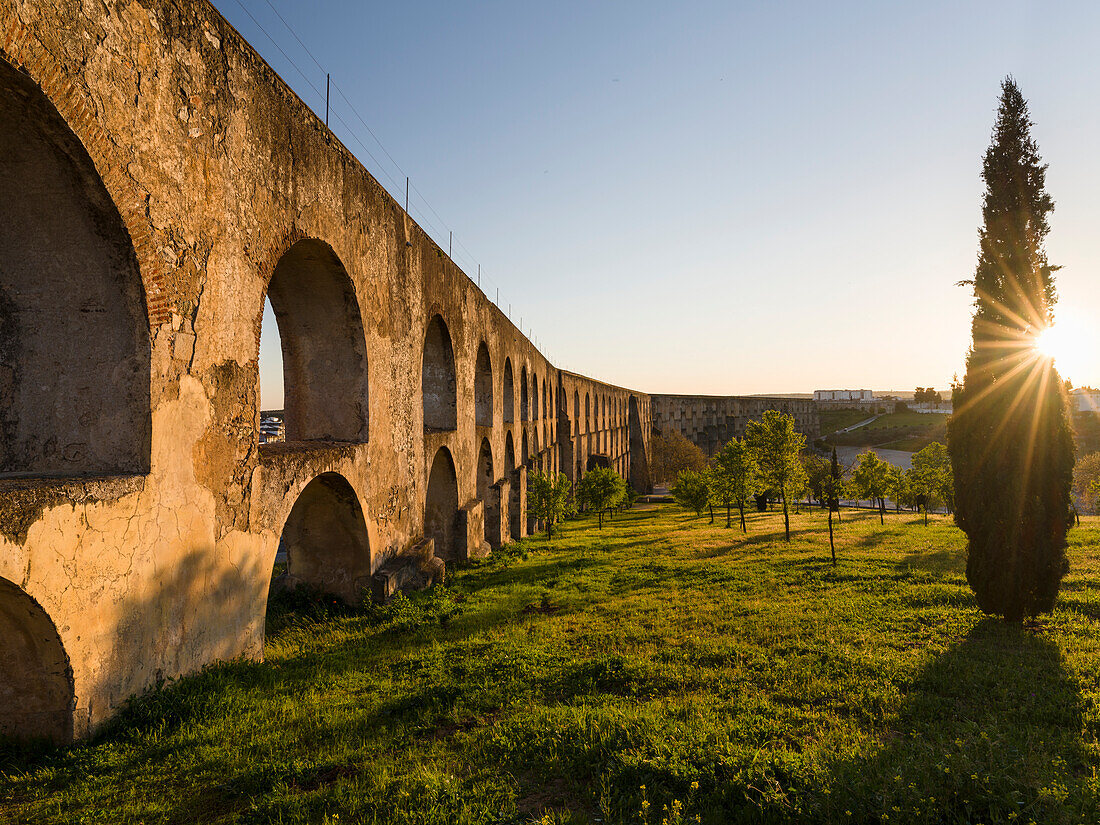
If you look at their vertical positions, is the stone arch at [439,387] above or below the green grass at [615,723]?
above

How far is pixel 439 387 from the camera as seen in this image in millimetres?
12867

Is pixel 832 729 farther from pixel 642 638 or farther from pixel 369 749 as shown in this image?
pixel 369 749

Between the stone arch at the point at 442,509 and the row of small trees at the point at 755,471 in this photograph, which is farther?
the row of small trees at the point at 755,471

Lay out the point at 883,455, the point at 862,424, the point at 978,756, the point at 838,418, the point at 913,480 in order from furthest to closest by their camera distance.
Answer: the point at 838,418 → the point at 862,424 → the point at 883,455 → the point at 913,480 → the point at 978,756

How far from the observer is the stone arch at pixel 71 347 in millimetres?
4430

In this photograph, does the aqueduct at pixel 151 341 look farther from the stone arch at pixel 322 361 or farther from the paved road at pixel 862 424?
the paved road at pixel 862 424

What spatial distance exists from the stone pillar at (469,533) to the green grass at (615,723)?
371 centimetres

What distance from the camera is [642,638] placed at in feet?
25.3

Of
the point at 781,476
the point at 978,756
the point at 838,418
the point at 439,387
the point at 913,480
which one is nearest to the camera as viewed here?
the point at 978,756

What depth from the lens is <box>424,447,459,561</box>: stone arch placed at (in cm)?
1293

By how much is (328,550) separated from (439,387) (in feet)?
16.7

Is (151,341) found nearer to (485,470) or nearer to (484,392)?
(485,470)

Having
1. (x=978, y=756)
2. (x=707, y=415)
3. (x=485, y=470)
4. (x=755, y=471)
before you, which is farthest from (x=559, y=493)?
(x=707, y=415)

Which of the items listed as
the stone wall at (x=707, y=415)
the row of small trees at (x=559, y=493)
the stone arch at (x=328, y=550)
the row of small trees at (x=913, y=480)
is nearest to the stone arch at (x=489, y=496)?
the row of small trees at (x=559, y=493)
